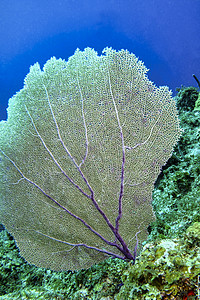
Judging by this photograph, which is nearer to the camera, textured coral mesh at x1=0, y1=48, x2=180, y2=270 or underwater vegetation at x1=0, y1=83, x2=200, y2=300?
underwater vegetation at x1=0, y1=83, x2=200, y2=300

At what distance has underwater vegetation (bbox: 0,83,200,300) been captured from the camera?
4.21 ft

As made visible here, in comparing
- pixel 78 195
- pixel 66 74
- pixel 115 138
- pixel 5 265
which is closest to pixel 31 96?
pixel 66 74

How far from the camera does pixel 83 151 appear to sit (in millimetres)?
2713

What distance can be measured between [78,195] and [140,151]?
102 cm

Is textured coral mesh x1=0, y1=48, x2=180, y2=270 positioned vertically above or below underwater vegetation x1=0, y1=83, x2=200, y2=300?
above

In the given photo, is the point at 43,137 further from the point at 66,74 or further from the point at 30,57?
the point at 30,57

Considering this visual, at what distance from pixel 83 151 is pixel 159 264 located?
5.46 feet

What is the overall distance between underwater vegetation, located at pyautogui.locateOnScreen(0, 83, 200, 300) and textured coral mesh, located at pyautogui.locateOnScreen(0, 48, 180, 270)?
0.25 metres

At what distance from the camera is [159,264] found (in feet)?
4.45

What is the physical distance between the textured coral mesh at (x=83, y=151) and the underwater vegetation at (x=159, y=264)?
25 centimetres

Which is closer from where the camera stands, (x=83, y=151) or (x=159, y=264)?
(x=159, y=264)

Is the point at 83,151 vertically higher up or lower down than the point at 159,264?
higher up

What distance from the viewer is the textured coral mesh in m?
2.63

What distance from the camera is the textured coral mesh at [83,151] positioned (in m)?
2.63
